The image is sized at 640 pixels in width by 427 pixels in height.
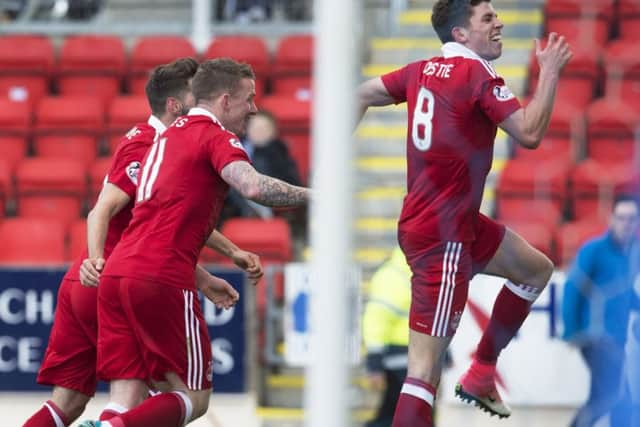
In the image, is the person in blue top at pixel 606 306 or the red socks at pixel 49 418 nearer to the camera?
the person in blue top at pixel 606 306

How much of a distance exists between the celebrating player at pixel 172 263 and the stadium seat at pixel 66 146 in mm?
5007

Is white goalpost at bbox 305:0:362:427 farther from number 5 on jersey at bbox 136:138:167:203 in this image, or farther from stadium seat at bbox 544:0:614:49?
stadium seat at bbox 544:0:614:49

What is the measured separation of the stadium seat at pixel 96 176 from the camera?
882 centimetres

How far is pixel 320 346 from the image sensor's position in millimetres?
3102

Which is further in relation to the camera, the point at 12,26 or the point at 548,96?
the point at 12,26

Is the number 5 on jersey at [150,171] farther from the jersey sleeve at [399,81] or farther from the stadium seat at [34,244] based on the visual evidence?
the stadium seat at [34,244]

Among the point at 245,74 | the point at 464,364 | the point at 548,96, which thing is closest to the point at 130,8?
the point at 464,364

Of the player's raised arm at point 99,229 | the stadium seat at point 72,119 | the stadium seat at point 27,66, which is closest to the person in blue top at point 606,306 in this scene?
the player's raised arm at point 99,229

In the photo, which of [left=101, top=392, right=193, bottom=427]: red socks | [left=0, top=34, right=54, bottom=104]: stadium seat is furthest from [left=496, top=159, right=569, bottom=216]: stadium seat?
[left=0, top=34, right=54, bottom=104]: stadium seat

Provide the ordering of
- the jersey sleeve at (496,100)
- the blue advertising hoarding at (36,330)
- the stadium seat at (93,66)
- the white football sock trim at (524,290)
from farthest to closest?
the stadium seat at (93,66) → the blue advertising hoarding at (36,330) → the white football sock trim at (524,290) → the jersey sleeve at (496,100)

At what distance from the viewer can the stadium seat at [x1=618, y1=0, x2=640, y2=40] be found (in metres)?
5.78

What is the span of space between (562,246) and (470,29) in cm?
174

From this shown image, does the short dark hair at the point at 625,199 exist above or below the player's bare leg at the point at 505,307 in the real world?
above

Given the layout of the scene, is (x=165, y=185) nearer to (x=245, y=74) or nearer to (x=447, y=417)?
(x=245, y=74)
